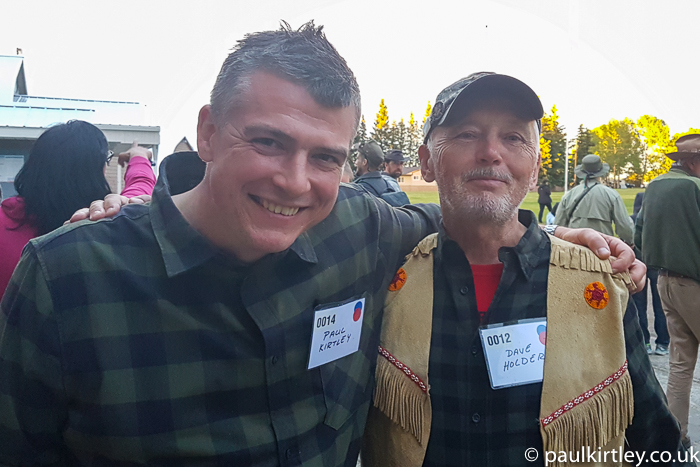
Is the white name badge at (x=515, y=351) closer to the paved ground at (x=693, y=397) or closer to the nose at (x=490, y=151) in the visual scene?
the nose at (x=490, y=151)

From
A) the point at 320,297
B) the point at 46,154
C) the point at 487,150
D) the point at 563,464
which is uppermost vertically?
the point at 487,150

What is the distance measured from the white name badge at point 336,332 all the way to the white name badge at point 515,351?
445 mm

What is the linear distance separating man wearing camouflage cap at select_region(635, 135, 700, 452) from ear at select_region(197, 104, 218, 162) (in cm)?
427

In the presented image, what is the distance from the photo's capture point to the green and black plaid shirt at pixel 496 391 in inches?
63.9

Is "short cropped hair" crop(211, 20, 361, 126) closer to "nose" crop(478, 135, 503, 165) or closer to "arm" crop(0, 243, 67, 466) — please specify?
"nose" crop(478, 135, 503, 165)

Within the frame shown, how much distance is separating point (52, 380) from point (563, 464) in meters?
1.60

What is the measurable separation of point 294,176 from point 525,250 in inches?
37.1

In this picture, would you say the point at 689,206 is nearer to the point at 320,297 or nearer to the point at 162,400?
the point at 320,297

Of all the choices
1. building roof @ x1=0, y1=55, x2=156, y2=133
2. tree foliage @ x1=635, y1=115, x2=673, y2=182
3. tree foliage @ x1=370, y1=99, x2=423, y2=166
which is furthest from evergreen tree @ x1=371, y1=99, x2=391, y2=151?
building roof @ x1=0, y1=55, x2=156, y2=133

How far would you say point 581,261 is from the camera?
174cm

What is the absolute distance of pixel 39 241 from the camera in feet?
4.41

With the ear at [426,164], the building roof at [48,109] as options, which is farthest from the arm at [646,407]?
the building roof at [48,109]

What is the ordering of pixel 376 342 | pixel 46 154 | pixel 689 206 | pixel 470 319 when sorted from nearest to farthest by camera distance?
pixel 470 319
pixel 376 342
pixel 46 154
pixel 689 206

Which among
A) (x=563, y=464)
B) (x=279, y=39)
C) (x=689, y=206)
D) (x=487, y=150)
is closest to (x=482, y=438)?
(x=563, y=464)
